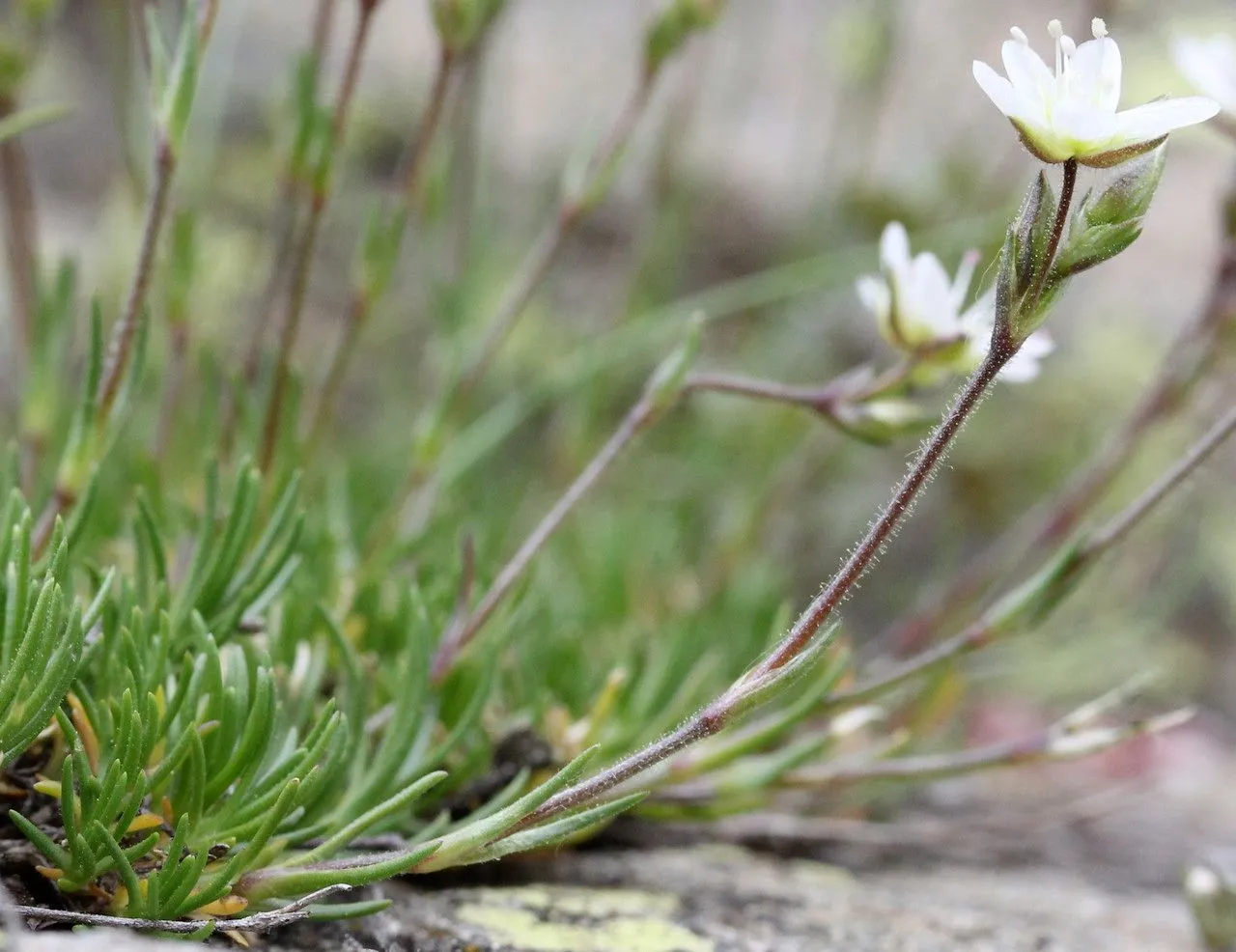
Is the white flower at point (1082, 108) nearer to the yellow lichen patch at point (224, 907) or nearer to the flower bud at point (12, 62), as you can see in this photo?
the yellow lichen patch at point (224, 907)

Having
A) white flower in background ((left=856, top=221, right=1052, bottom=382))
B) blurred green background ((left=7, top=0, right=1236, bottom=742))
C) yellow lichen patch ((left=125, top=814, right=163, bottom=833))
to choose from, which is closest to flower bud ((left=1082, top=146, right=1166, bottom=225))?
white flower in background ((left=856, top=221, right=1052, bottom=382))

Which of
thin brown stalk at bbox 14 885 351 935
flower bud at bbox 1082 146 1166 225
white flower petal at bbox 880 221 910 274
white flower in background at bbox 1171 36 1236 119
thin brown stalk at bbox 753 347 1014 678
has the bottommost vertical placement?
thin brown stalk at bbox 14 885 351 935

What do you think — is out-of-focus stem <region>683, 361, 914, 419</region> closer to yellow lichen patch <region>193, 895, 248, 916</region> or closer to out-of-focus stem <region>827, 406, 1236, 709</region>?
out-of-focus stem <region>827, 406, 1236, 709</region>

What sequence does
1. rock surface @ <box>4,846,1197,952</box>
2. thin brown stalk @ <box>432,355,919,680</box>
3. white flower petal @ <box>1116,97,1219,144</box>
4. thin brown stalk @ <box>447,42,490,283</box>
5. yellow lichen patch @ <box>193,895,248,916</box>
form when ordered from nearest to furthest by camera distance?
1. white flower petal @ <box>1116,97,1219,144</box>
2. yellow lichen patch @ <box>193,895,248,916</box>
3. rock surface @ <box>4,846,1197,952</box>
4. thin brown stalk @ <box>432,355,919,680</box>
5. thin brown stalk @ <box>447,42,490,283</box>

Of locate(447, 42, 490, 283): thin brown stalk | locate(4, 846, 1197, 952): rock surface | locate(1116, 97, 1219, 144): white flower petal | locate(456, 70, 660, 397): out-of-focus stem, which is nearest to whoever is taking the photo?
locate(1116, 97, 1219, 144): white flower petal

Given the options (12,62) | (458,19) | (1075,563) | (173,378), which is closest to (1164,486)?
(1075,563)

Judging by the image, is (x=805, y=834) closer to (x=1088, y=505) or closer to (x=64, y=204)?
(x=1088, y=505)

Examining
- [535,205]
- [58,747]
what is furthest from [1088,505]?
[535,205]
